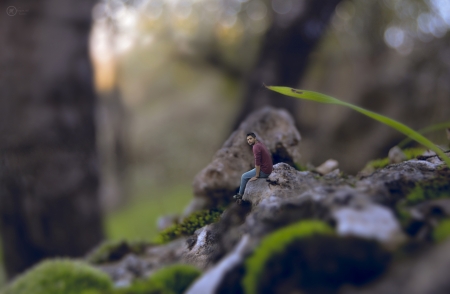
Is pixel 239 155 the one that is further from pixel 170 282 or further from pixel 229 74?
pixel 229 74

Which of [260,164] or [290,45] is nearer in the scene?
[260,164]

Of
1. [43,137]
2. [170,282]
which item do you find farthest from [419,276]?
[43,137]

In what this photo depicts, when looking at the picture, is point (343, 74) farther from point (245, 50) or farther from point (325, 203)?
point (325, 203)

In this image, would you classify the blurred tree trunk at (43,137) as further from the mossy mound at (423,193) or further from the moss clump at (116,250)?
the mossy mound at (423,193)

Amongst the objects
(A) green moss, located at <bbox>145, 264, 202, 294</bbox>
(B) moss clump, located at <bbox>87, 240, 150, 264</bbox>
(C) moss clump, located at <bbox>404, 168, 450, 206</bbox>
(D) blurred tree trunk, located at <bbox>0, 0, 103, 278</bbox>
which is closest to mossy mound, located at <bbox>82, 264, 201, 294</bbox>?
(A) green moss, located at <bbox>145, 264, 202, 294</bbox>

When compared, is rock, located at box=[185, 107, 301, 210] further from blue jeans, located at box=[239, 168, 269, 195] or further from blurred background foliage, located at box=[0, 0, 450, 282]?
blurred background foliage, located at box=[0, 0, 450, 282]

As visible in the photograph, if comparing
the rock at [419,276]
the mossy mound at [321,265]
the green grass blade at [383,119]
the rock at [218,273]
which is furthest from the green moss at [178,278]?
the green grass blade at [383,119]
